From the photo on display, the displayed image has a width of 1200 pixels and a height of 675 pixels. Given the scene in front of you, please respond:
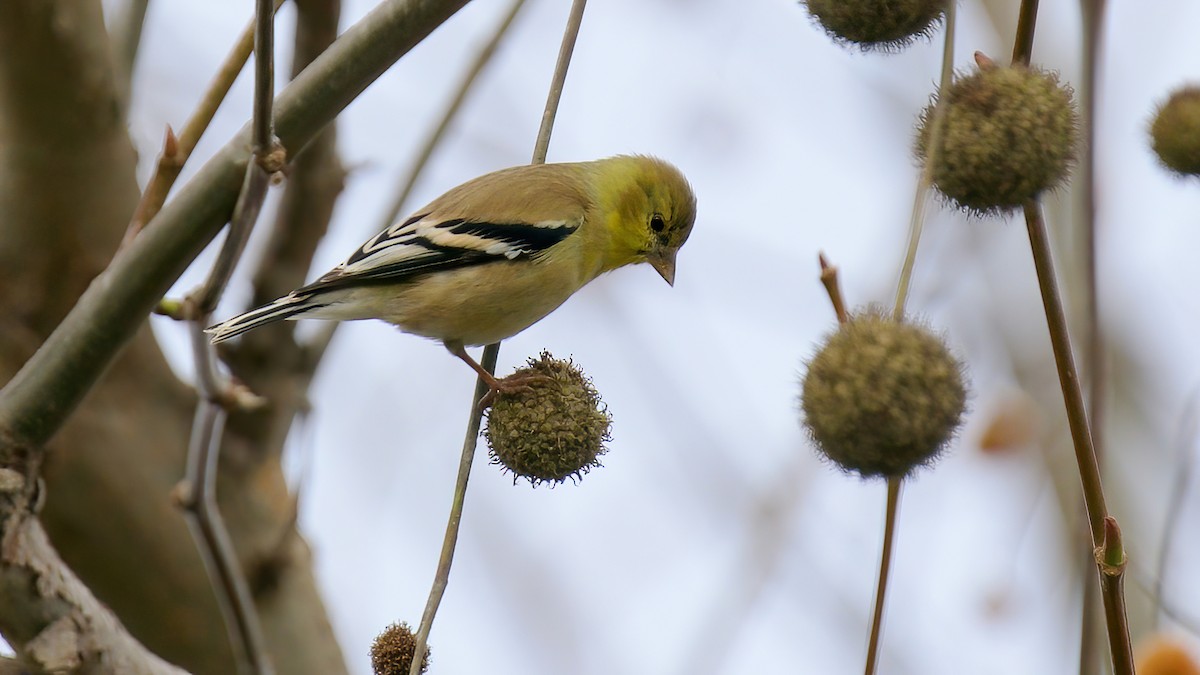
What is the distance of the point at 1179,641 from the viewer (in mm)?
2844

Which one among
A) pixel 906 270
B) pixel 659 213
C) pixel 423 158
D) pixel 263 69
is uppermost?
pixel 423 158

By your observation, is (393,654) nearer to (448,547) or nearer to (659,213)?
(448,547)

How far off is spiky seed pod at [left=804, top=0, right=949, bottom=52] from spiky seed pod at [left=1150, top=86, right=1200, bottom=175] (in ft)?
2.17

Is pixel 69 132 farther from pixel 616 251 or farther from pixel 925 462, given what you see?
pixel 925 462

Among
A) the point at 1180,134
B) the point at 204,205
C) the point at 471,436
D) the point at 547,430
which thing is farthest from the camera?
the point at 547,430

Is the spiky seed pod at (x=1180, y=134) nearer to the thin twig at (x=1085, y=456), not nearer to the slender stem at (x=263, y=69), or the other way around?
the thin twig at (x=1085, y=456)

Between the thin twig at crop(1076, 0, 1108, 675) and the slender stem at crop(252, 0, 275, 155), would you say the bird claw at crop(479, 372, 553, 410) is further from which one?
the thin twig at crop(1076, 0, 1108, 675)

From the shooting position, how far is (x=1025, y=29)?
2.03m

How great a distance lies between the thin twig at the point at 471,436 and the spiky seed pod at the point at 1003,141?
868 millimetres

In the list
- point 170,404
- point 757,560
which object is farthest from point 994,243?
point 170,404

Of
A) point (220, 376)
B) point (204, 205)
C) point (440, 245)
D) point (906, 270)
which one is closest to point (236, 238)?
point (204, 205)

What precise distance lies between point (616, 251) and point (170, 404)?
1.75 meters

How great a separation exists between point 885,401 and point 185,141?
6.34 ft

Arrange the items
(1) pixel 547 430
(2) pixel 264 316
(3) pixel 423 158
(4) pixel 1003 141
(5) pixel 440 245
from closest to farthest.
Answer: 1. (4) pixel 1003 141
2. (1) pixel 547 430
3. (2) pixel 264 316
4. (5) pixel 440 245
5. (3) pixel 423 158
